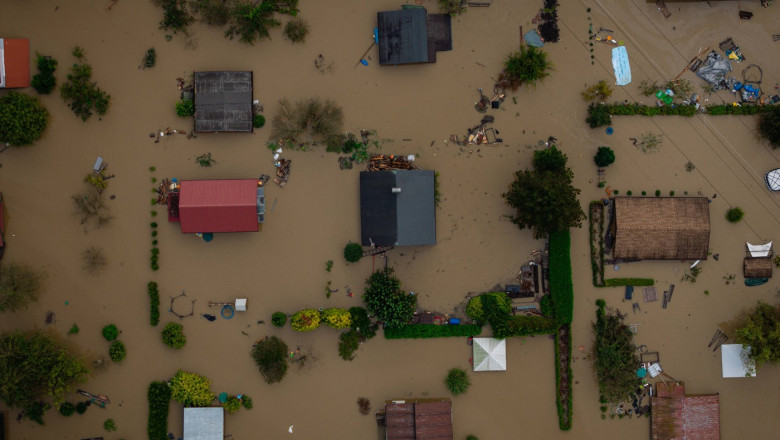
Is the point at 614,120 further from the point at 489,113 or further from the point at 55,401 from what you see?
the point at 55,401

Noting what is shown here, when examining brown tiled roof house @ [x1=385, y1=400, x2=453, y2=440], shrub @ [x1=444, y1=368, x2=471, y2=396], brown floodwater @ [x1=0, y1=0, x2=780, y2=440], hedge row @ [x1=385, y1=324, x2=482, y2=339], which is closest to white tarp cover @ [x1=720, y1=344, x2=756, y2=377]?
brown floodwater @ [x1=0, y1=0, x2=780, y2=440]

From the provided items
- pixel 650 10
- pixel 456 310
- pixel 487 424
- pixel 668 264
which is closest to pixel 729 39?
pixel 650 10

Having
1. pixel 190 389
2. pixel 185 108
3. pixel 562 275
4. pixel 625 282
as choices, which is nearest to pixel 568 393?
pixel 562 275

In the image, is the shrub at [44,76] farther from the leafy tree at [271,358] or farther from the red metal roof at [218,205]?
the leafy tree at [271,358]

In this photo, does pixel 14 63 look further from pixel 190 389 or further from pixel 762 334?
pixel 762 334

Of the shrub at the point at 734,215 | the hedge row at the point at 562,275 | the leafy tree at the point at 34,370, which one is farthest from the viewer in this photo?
the shrub at the point at 734,215

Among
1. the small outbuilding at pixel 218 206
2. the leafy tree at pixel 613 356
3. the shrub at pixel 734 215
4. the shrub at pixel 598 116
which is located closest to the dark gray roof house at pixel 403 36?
the shrub at pixel 598 116

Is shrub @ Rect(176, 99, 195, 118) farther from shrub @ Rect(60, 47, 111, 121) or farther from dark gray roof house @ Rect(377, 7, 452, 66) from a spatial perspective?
dark gray roof house @ Rect(377, 7, 452, 66)
